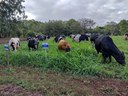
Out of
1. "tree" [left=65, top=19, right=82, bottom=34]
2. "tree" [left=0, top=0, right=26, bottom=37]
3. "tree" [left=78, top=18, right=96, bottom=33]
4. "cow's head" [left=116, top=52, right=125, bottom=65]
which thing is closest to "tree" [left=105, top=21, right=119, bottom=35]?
"tree" [left=78, top=18, right=96, bottom=33]

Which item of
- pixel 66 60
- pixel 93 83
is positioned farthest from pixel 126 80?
pixel 66 60

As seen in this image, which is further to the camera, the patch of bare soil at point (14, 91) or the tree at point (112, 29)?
the tree at point (112, 29)

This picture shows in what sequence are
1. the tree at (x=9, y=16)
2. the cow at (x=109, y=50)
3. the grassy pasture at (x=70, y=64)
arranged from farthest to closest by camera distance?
1. the tree at (x=9, y=16)
2. the cow at (x=109, y=50)
3. the grassy pasture at (x=70, y=64)

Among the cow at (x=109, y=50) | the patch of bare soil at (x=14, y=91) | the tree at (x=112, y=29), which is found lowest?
the patch of bare soil at (x=14, y=91)

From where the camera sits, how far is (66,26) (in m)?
76.0

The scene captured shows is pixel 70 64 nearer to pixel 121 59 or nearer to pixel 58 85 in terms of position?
pixel 58 85

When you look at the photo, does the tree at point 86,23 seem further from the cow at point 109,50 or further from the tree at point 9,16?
the cow at point 109,50

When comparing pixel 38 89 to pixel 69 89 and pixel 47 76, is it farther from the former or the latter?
pixel 47 76

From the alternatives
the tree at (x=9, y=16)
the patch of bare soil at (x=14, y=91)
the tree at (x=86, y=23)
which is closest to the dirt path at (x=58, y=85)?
the patch of bare soil at (x=14, y=91)

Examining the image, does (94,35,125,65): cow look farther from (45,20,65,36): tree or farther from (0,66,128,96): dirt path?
(45,20,65,36): tree

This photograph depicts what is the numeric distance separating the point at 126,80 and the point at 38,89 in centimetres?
352

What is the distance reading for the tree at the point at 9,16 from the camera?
157 feet

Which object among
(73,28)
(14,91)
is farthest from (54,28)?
(14,91)

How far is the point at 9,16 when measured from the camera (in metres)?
50.1
